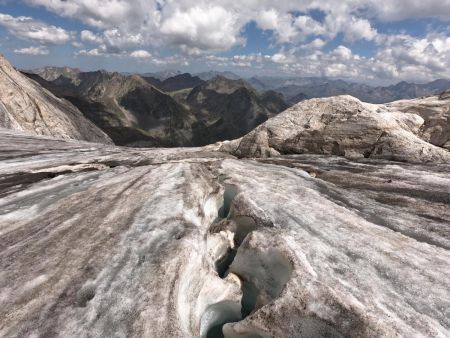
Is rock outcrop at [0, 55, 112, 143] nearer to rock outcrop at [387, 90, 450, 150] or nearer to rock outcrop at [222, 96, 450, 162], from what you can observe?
rock outcrop at [222, 96, 450, 162]

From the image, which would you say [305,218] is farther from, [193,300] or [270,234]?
[193,300]

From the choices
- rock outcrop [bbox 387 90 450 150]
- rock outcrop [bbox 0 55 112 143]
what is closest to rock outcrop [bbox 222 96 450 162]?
rock outcrop [bbox 387 90 450 150]

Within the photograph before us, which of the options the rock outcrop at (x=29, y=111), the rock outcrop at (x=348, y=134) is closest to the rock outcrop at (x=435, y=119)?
the rock outcrop at (x=348, y=134)

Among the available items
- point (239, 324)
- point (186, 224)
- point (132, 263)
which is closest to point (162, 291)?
point (132, 263)

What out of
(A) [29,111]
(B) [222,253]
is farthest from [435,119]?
(A) [29,111]

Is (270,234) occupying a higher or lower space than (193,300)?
higher

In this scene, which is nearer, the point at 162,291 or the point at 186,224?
the point at 162,291

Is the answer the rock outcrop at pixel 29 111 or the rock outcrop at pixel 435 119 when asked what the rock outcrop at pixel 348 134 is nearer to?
the rock outcrop at pixel 435 119
